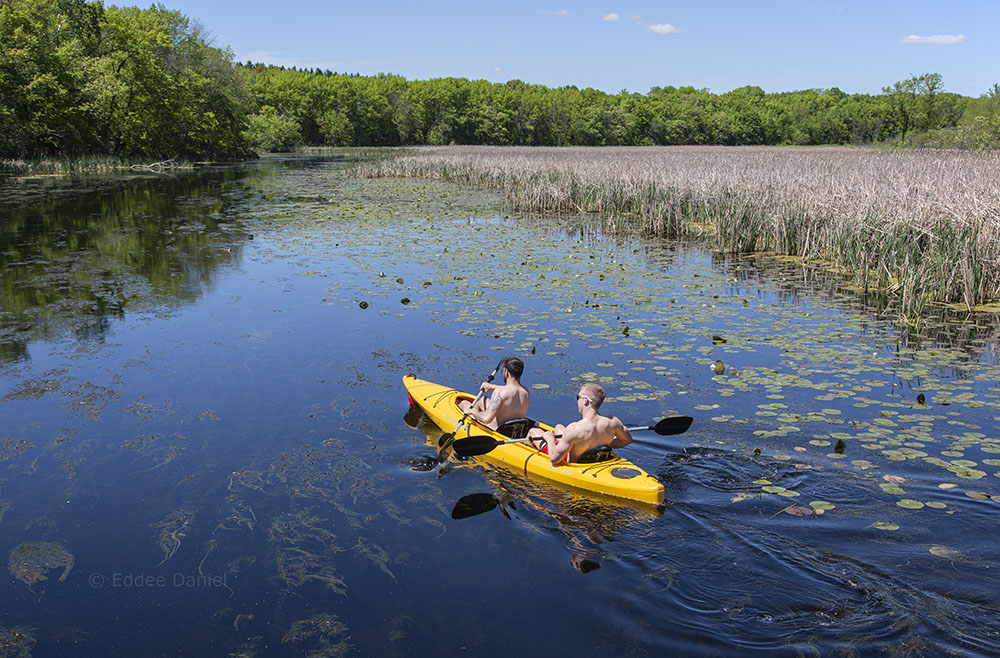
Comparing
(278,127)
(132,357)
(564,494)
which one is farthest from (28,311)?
(278,127)

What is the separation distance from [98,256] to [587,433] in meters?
12.5

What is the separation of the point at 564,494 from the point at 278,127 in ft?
231

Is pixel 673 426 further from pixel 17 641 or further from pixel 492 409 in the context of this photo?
pixel 17 641

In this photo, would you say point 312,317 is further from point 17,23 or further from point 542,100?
point 542,100

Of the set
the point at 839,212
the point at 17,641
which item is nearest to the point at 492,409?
the point at 17,641

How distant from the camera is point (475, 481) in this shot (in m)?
5.36

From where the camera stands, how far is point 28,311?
31.6 ft

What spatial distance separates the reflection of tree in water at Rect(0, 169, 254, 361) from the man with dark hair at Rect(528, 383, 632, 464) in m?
6.37

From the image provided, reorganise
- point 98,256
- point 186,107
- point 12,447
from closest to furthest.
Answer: point 12,447, point 98,256, point 186,107

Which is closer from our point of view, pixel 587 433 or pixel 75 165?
pixel 587 433

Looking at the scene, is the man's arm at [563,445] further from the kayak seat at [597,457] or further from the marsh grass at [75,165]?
the marsh grass at [75,165]

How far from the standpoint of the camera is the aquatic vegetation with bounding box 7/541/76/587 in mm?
4039

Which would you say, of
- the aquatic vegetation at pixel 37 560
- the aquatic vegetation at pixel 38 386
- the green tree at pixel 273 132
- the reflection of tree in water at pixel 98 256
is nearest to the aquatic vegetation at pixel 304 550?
the aquatic vegetation at pixel 37 560

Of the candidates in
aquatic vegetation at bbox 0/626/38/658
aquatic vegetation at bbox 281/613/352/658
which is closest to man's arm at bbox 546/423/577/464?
aquatic vegetation at bbox 281/613/352/658
